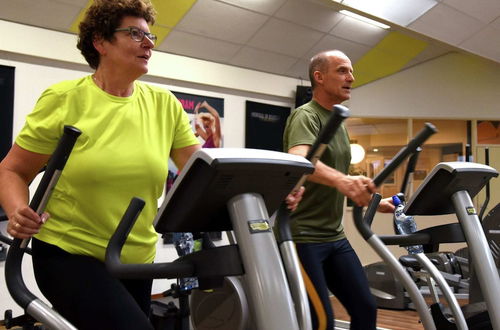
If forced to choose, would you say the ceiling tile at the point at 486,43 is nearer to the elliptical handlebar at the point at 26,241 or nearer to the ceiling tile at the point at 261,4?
the ceiling tile at the point at 261,4

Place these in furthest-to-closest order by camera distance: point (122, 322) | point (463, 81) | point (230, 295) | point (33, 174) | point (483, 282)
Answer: point (463, 81), point (230, 295), point (483, 282), point (33, 174), point (122, 322)

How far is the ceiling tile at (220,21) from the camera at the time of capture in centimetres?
488

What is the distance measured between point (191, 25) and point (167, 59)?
1.69ft

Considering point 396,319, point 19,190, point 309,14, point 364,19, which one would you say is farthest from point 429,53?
point 19,190

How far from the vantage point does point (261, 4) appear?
4.95m

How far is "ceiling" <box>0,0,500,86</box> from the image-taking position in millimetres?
4646

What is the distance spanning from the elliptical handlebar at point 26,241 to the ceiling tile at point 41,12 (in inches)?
143

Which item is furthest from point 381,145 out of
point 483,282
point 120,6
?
point 120,6

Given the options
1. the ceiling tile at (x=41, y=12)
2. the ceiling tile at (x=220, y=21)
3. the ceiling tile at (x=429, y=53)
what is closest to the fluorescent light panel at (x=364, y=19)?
the ceiling tile at (x=220, y=21)

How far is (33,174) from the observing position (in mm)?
1401

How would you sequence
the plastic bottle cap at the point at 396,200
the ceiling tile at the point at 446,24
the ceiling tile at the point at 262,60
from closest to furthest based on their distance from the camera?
the plastic bottle cap at the point at 396,200, the ceiling tile at the point at 446,24, the ceiling tile at the point at 262,60

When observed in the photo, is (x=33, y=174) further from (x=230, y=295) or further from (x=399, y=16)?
(x=399, y=16)

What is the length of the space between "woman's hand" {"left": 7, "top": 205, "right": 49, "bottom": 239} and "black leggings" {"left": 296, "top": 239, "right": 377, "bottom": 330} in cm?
102

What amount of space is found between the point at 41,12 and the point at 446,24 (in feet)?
13.4
